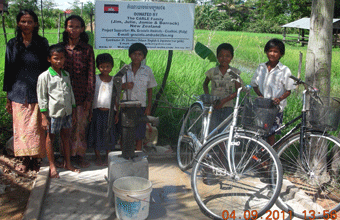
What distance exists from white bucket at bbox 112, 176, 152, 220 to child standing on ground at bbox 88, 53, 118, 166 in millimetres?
1174

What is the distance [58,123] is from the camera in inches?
148

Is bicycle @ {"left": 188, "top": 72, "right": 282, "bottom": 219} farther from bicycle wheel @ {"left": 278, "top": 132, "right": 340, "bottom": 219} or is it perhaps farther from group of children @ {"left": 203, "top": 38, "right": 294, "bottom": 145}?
group of children @ {"left": 203, "top": 38, "right": 294, "bottom": 145}

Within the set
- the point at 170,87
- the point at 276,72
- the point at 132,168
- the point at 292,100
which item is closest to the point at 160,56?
the point at 170,87

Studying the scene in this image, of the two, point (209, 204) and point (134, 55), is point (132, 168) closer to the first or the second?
point (209, 204)

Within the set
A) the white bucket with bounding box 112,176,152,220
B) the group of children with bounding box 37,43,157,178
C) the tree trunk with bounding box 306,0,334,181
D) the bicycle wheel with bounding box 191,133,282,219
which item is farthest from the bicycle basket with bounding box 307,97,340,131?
the group of children with bounding box 37,43,157,178

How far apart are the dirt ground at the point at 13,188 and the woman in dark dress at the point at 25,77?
369mm

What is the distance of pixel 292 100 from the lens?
6316 millimetres

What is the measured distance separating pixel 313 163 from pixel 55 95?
9.84ft

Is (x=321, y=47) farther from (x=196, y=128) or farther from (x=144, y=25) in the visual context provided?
(x=144, y=25)

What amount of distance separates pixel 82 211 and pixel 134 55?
1.86 m

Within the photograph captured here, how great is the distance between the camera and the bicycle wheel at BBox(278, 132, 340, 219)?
3270 mm

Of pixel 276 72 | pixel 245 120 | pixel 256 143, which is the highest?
pixel 276 72

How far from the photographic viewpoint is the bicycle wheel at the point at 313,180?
3.27m
